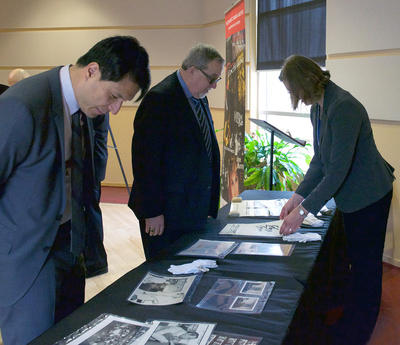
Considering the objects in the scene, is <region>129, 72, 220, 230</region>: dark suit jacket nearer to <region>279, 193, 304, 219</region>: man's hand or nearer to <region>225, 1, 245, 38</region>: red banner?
<region>279, 193, 304, 219</region>: man's hand

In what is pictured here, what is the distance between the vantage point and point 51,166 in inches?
46.9

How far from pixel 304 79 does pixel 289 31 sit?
2.63 meters

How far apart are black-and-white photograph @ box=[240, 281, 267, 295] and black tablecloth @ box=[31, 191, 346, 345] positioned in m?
0.04

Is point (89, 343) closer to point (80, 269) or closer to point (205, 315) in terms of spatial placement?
point (205, 315)

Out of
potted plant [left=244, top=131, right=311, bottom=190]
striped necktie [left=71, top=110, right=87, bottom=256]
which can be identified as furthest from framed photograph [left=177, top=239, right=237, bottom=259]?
potted plant [left=244, top=131, right=311, bottom=190]

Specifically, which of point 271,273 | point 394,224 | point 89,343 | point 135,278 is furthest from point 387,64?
point 89,343

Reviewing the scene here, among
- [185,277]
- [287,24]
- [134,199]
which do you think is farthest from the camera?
[287,24]

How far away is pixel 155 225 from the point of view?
1941 mm

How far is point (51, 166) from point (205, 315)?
0.57 m

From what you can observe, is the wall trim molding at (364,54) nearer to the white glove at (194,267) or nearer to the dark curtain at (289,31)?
the dark curtain at (289,31)

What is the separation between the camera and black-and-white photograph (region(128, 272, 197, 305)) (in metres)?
1.26

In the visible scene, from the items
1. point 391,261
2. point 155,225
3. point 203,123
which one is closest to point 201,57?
point 203,123

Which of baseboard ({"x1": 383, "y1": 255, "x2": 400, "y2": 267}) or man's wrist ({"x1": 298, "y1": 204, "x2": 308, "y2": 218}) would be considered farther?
baseboard ({"x1": 383, "y1": 255, "x2": 400, "y2": 267})

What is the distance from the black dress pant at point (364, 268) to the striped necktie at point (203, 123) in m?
0.68
